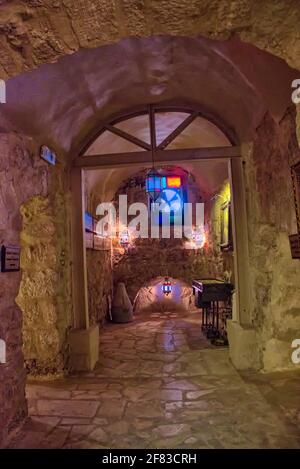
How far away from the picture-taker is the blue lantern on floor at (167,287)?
326 inches

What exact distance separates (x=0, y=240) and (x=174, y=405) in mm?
2061

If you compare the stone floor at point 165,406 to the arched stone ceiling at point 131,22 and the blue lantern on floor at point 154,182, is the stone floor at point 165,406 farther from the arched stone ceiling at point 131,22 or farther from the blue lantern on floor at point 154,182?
the arched stone ceiling at point 131,22

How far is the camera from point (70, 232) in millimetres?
4125

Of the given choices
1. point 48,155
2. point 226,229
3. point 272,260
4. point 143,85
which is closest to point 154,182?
point 143,85

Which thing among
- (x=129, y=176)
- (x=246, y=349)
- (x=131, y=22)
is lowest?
(x=246, y=349)

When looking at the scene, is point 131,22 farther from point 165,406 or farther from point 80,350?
point 80,350

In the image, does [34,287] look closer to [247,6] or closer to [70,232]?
[70,232]

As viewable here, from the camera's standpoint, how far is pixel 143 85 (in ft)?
12.2

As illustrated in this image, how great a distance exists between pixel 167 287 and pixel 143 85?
5484mm

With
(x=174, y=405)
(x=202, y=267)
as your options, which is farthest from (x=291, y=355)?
(x=202, y=267)

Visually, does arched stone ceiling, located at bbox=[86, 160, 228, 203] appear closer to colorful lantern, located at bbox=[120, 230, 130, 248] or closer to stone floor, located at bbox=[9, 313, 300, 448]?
colorful lantern, located at bbox=[120, 230, 130, 248]

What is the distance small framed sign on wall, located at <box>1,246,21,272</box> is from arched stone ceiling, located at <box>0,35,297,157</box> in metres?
0.96

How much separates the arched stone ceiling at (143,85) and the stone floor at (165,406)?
2.42m

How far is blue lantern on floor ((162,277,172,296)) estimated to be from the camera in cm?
828
